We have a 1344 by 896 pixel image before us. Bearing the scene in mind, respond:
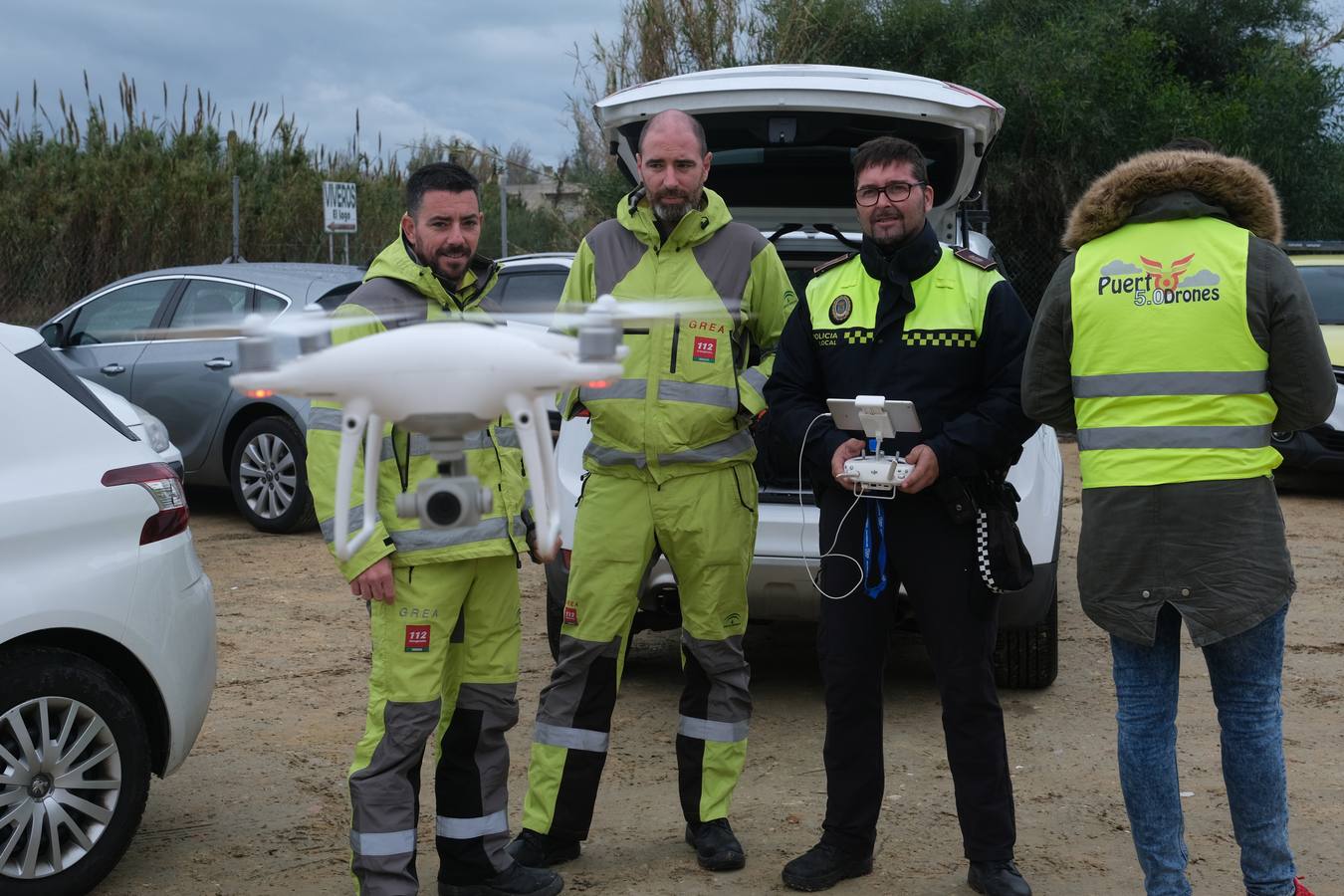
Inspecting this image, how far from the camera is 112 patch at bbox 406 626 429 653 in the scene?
380 cm

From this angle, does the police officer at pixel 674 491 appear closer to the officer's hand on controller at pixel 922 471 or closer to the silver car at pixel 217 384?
the officer's hand on controller at pixel 922 471

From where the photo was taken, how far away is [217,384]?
9688mm

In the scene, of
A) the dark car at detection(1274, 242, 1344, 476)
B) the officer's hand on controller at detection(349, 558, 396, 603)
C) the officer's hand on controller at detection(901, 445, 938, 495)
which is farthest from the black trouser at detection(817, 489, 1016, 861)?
the dark car at detection(1274, 242, 1344, 476)

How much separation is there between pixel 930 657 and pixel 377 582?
62.3 inches

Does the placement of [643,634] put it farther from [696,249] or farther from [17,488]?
[17,488]

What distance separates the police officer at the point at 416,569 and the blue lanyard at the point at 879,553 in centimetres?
100

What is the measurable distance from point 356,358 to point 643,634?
5294 millimetres

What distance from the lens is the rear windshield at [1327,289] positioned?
11887mm

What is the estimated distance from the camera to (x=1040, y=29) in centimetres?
1620

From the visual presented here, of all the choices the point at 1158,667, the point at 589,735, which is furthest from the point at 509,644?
the point at 1158,667

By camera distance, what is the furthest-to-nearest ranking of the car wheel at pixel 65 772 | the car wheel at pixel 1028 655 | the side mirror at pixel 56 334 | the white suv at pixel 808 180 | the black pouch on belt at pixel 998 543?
1. the side mirror at pixel 56 334
2. the car wheel at pixel 1028 655
3. the white suv at pixel 808 180
4. the black pouch on belt at pixel 998 543
5. the car wheel at pixel 65 772

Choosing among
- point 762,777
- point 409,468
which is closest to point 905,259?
point 409,468

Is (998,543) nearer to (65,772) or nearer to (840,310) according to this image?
(840,310)

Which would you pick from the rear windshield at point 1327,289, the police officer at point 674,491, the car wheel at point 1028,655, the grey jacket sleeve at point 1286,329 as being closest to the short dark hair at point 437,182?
the police officer at point 674,491
